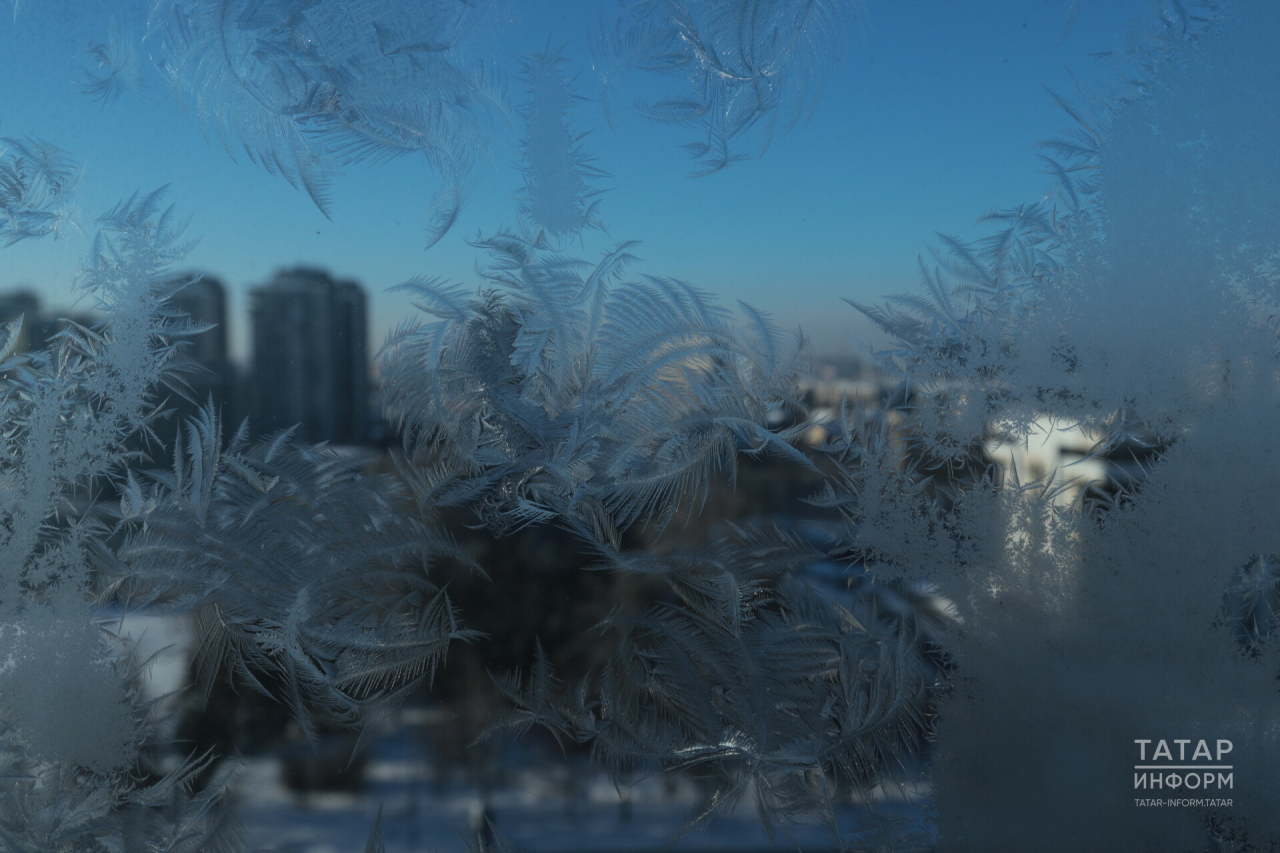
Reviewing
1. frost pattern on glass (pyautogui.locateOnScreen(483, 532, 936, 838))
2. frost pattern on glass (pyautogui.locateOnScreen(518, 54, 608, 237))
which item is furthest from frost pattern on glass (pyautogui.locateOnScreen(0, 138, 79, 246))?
frost pattern on glass (pyautogui.locateOnScreen(483, 532, 936, 838))

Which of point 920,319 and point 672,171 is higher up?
point 672,171

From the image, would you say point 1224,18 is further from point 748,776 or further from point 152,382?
point 152,382

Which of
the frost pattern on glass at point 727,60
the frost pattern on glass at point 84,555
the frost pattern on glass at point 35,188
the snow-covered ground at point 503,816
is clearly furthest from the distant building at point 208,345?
the frost pattern on glass at point 727,60

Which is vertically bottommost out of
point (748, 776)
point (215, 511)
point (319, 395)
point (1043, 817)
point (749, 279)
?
point (1043, 817)

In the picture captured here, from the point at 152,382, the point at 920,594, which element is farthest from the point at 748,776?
the point at 152,382

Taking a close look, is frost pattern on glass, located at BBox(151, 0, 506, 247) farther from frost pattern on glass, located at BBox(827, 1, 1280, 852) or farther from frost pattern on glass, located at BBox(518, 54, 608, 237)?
frost pattern on glass, located at BBox(827, 1, 1280, 852)

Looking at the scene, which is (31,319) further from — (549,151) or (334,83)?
(549,151)
